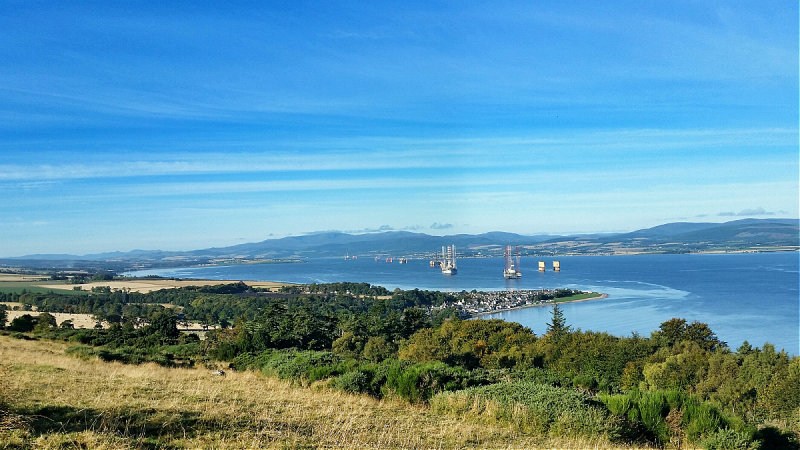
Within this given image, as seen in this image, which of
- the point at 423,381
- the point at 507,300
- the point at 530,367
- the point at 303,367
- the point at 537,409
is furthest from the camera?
the point at 507,300

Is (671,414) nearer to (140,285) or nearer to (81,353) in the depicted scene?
(81,353)

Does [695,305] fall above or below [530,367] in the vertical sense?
below

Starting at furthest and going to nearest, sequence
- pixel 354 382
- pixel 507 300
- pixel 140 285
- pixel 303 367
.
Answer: pixel 140 285 → pixel 507 300 → pixel 303 367 → pixel 354 382

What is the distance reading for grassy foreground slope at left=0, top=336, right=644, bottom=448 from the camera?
4.70m

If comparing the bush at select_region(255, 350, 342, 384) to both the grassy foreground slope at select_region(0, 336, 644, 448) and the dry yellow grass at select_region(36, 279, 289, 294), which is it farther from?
the dry yellow grass at select_region(36, 279, 289, 294)

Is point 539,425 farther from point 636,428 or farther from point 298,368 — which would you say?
point 298,368

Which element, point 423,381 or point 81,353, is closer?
point 423,381

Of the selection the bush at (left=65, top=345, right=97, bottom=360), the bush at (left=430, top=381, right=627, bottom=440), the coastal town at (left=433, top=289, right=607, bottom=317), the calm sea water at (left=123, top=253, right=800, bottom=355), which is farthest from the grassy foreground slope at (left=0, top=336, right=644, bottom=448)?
the coastal town at (left=433, top=289, right=607, bottom=317)

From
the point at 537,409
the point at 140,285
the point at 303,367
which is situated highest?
the point at 537,409

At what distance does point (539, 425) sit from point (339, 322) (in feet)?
103

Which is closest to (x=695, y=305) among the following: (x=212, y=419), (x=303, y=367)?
(x=303, y=367)

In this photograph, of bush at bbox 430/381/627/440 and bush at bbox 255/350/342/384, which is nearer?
bush at bbox 430/381/627/440

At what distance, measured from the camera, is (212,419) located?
5512mm

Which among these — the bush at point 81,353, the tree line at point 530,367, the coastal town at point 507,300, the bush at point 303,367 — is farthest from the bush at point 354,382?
the coastal town at point 507,300
